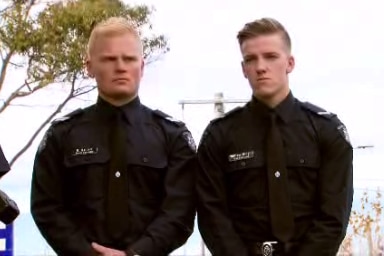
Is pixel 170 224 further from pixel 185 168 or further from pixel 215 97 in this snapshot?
pixel 215 97

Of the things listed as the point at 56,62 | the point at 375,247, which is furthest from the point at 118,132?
the point at 56,62

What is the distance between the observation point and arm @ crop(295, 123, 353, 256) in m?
3.67

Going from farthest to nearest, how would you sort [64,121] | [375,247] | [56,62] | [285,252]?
[56,62] → [375,247] → [64,121] → [285,252]

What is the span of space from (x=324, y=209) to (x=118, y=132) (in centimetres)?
101

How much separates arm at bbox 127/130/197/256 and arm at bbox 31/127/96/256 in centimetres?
27

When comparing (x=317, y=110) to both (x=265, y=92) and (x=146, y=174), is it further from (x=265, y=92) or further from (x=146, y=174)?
(x=146, y=174)

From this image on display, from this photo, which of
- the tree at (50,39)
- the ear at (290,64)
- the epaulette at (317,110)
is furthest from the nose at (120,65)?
the tree at (50,39)

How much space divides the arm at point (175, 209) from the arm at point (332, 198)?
0.55 meters

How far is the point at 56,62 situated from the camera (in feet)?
45.0

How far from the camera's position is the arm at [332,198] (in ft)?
12.0

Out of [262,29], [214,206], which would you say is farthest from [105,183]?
[262,29]

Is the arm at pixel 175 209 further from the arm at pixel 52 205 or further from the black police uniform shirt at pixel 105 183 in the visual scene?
the arm at pixel 52 205

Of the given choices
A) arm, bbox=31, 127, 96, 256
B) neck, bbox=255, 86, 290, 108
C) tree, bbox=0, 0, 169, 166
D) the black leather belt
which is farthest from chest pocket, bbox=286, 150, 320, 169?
tree, bbox=0, 0, 169, 166

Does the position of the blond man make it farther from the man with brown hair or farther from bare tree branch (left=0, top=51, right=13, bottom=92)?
bare tree branch (left=0, top=51, right=13, bottom=92)
